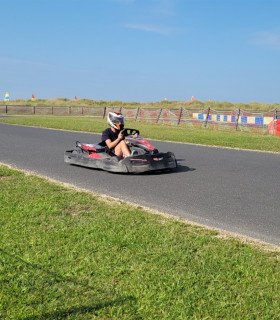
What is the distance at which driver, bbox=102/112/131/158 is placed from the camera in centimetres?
897

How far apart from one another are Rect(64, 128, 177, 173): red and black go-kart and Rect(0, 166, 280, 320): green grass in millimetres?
3014

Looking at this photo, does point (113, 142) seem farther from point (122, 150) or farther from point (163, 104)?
point (163, 104)

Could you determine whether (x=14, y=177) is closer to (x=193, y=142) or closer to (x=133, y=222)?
(x=133, y=222)

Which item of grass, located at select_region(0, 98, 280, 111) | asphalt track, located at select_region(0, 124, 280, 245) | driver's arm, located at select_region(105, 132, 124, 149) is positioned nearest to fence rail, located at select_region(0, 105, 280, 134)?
asphalt track, located at select_region(0, 124, 280, 245)

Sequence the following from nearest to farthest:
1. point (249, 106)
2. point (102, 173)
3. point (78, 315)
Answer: point (78, 315), point (102, 173), point (249, 106)

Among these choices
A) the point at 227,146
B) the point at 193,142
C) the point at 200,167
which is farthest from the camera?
the point at 193,142

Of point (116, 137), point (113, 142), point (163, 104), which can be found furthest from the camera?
point (163, 104)

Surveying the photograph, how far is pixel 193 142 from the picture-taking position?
1584 centimetres

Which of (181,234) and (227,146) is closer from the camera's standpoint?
(181,234)

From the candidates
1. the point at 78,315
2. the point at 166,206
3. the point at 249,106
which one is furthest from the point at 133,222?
the point at 249,106

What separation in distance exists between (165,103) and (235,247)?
55.0m

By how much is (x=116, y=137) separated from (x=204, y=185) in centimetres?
248

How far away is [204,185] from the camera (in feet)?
25.3

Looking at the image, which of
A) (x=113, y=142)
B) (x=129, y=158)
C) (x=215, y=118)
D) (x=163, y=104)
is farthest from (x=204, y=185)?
(x=163, y=104)
